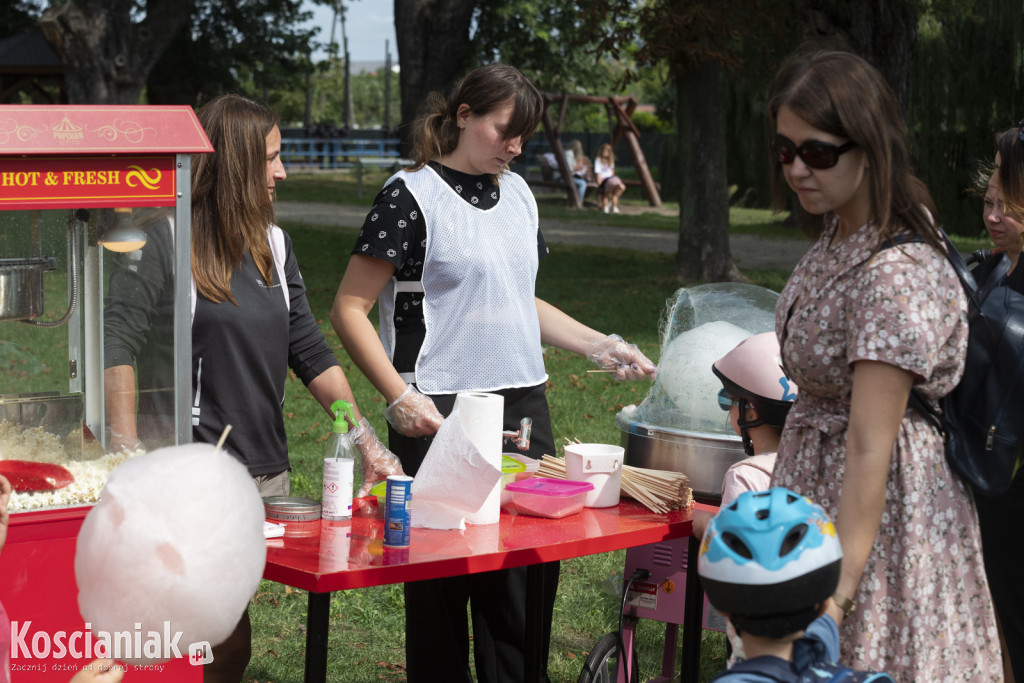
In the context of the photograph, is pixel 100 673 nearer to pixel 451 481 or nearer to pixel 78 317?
pixel 451 481

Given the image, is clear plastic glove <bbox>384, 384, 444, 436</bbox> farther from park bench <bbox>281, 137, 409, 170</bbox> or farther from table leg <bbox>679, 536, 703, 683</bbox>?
park bench <bbox>281, 137, 409, 170</bbox>

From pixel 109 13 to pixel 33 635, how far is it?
14.5m

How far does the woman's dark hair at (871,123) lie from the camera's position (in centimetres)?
200

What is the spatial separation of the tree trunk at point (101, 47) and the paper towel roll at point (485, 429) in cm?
1396

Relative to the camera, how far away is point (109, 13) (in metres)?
15.2

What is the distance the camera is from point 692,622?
3039 mm

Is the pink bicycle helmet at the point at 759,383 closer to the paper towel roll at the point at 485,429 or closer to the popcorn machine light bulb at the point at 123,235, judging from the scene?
the paper towel roll at the point at 485,429

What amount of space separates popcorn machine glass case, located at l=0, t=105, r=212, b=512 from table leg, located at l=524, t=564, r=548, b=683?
105 cm

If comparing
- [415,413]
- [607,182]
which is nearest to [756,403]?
[415,413]

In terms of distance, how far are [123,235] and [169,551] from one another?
1.14 m

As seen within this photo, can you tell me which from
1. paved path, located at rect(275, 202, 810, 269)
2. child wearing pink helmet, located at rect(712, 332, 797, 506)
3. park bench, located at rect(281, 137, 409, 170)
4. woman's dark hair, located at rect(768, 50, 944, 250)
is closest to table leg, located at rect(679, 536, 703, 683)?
child wearing pink helmet, located at rect(712, 332, 797, 506)

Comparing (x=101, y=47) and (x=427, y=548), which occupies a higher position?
(x=101, y=47)

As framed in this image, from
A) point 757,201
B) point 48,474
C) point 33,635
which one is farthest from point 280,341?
point 757,201

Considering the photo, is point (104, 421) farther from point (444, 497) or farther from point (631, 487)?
point (631, 487)
